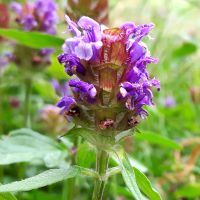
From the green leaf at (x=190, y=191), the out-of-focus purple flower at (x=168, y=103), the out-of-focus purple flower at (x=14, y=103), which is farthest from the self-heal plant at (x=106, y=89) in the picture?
the out-of-focus purple flower at (x=168, y=103)

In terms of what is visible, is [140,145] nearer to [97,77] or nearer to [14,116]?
[14,116]

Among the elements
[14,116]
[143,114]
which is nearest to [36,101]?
[14,116]

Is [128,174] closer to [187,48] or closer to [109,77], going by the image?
[109,77]

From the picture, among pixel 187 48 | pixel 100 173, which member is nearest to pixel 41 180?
pixel 100 173

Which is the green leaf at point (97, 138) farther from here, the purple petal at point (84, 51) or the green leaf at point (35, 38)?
the green leaf at point (35, 38)

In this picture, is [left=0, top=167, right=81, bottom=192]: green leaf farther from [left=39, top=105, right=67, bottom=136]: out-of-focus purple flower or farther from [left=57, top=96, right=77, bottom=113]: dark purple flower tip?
[left=39, top=105, right=67, bottom=136]: out-of-focus purple flower

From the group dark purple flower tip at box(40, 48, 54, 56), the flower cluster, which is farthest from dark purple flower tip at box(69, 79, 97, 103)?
dark purple flower tip at box(40, 48, 54, 56)
